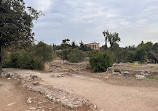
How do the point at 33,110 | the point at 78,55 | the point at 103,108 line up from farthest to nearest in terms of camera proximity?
the point at 78,55
the point at 103,108
the point at 33,110

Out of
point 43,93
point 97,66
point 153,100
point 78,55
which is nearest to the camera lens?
point 153,100

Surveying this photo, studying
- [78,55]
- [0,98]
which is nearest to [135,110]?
[0,98]

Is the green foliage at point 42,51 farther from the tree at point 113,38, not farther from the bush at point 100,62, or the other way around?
the tree at point 113,38

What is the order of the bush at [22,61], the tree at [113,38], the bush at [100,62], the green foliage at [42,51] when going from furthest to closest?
the tree at [113,38]
the bush at [100,62]
the bush at [22,61]
the green foliage at [42,51]

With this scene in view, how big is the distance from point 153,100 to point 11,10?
14.6 m

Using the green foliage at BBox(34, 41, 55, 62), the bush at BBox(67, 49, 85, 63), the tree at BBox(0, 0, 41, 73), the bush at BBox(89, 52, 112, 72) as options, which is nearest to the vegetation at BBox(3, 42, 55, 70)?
the green foliage at BBox(34, 41, 55, 62)

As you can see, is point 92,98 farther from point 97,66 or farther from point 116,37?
point 116,37

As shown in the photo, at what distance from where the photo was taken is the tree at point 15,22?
1334 cm

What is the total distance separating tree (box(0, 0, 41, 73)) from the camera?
13.3 m

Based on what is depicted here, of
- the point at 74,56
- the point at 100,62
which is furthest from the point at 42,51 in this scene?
A: the point at 74,56

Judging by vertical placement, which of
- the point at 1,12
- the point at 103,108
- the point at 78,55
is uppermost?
the point at 1,12

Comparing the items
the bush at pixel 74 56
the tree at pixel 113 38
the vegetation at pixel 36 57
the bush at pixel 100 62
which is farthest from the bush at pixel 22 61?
the tree at pixel 113 38

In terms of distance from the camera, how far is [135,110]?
18.2 feet

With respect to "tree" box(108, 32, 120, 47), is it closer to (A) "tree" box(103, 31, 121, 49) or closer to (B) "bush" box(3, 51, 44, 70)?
(A) "tree" box(103, 31, 121, 49)
